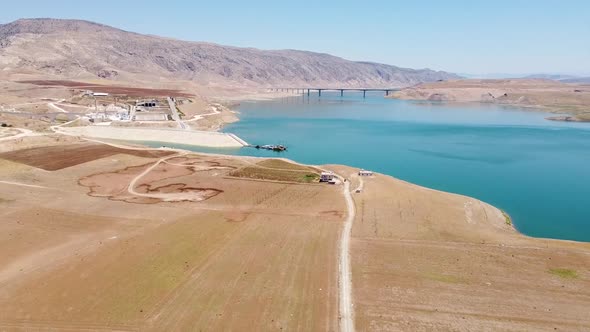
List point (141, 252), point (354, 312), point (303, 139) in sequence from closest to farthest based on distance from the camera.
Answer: point (354, 312) → point (141, 252) → point (303, 139)

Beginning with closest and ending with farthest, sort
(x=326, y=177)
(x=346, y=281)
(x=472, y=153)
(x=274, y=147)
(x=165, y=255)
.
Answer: (x=346, y=281)
(x=165, y=255)
(x=326, y=177)
(x=472, y=153)
(x=274, y=147)

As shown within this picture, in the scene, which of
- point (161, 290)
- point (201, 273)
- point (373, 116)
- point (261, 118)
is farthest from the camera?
point (373, 116)

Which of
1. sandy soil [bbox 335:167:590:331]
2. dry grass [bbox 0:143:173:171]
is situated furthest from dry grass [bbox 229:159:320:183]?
dry grass [bbox 0:143:173:171]

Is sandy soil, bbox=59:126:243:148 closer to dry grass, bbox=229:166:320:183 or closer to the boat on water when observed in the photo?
the boat on water

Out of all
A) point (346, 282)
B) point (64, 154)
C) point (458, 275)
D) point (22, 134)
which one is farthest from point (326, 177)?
point (22, 134)

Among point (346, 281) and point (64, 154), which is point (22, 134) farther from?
point (346, 281)

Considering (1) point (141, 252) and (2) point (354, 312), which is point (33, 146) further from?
(2) point (354, 312)

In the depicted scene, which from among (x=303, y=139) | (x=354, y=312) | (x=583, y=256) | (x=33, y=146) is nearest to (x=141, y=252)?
(x=354, y=312)
